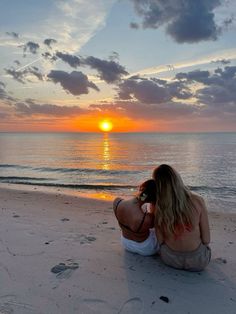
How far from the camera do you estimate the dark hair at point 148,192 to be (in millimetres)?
4048

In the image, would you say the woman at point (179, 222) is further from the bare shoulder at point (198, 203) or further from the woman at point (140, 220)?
the woman at point (140, 220)

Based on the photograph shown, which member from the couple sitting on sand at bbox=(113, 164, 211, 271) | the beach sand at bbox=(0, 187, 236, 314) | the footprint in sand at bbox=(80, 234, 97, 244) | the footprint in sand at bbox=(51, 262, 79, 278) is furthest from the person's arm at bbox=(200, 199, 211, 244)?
the footprint in sand at bbox=(80, 234, 97, 244)

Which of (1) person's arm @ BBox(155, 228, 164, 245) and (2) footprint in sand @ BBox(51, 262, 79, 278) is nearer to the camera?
(2) footprint in sand @ BBox(51, 262, 79, 278)

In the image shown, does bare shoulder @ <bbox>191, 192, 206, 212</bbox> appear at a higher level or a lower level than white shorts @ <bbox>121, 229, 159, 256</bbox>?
higher

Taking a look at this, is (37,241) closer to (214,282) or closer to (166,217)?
(166,217)

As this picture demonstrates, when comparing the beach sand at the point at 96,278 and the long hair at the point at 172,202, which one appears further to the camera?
the long hair at the point at 172,202

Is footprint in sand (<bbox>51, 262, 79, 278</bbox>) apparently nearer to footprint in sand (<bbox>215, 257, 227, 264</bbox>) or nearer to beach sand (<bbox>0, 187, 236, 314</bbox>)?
beach sand (<bbox>0, 187, 236, 314</bbox>)

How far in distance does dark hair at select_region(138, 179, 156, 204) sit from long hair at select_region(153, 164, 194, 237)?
4.8 inches

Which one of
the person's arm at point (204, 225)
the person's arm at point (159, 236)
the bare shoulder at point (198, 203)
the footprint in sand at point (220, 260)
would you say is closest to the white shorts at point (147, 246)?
the person's arm at point (159, 236)

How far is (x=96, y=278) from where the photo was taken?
391cm

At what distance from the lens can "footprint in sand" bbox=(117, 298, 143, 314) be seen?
3153 millimetres

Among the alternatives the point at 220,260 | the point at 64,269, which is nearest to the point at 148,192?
the point at 64,269

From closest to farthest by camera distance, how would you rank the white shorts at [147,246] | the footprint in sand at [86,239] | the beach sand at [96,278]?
1. the beach sand at [96,278]
2. the white shorts at [147,246]
3. the footprint in sand at [86,239]

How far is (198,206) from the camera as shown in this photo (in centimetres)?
396
